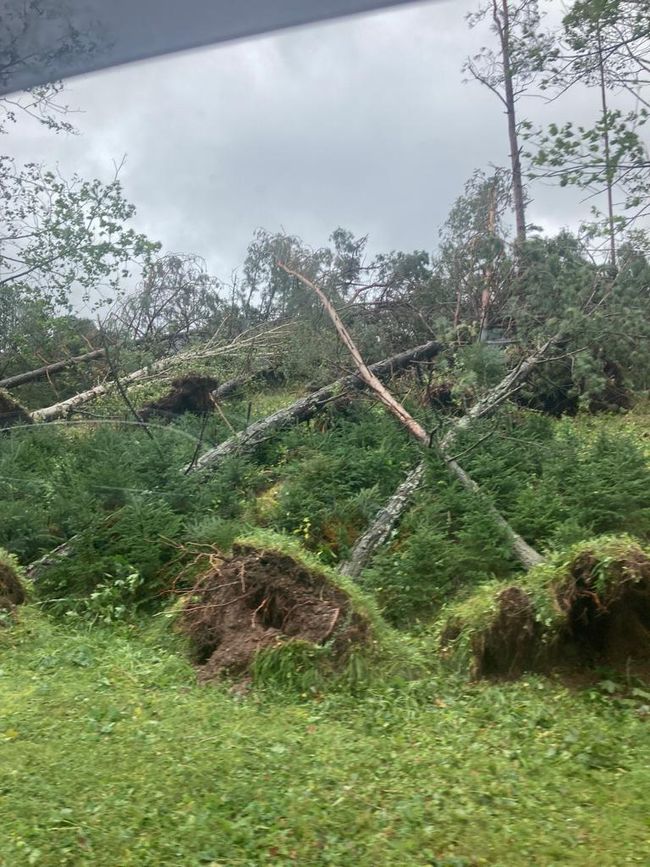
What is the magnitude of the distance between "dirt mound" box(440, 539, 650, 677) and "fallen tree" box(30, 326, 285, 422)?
29.1 feet

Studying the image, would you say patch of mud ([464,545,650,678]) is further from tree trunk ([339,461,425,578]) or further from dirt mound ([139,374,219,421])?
dirt mound ([139,374,219,421])

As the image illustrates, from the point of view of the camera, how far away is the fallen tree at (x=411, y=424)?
8.02 meters

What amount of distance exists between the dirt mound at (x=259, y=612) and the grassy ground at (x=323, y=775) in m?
0.49

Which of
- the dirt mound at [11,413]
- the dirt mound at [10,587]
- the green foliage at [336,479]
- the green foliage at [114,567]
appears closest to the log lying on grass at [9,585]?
the dirt mound at [10,587]

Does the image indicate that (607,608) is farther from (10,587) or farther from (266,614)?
(10,587)

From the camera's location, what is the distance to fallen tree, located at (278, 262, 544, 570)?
8.02m

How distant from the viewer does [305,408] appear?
12.1 m

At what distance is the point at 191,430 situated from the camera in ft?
39.0

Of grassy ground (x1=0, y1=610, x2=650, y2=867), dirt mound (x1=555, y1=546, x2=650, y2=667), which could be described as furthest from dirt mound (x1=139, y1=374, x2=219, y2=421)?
dirt mound (x1=555, y1=546, x2=650, y2=667)

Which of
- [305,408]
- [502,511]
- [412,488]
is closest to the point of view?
[502,511]

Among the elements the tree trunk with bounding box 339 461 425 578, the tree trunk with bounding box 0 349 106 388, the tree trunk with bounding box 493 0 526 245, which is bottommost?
the tree trunk with bounding box 339 461 425 578

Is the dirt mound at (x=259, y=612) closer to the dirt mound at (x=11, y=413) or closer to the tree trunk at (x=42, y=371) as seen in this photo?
the dirt mound at (x=11, y=413)

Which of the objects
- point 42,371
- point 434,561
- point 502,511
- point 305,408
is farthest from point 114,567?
point 42,371

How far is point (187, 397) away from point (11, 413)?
3.03 m
